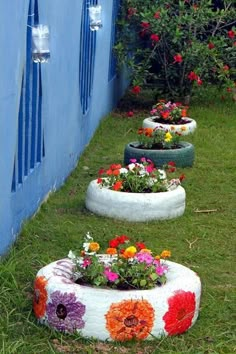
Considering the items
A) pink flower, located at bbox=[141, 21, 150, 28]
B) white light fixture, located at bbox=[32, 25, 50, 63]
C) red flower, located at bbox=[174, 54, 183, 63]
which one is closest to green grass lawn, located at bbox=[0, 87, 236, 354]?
white light fixture, located at bbox=[32, 25, 50, 63]

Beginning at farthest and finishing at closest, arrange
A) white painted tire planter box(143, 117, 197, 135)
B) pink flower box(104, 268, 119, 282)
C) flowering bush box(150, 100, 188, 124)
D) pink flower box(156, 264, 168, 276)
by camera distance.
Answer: flowering bush box(150, 100, 188, 124), white painted tire planter box(143, 117, 197, 135), pink flower box(156, 264, 168, 276), pink flower box(104, 268, 119, 282)

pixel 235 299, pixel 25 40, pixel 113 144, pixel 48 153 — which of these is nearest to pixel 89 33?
pixel 113 144

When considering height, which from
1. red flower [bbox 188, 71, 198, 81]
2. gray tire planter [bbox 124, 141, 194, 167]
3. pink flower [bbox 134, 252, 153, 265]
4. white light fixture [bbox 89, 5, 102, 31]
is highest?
white light fixture [bbox 89, 5, 102, 31]

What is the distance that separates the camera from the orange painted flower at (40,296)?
432cm

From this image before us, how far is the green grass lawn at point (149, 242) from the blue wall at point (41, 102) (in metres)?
0.15

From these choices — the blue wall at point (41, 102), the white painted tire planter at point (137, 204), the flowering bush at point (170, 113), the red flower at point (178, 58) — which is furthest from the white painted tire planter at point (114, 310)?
the red flower at point (178, 58)

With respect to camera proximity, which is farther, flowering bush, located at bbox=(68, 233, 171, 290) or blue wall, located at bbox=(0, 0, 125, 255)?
blue wall, located at bbox=(0, 0, 125, 255)

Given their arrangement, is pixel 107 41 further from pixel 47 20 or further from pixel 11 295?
pixel 11 295

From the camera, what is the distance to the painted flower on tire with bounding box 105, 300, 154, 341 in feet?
13.6

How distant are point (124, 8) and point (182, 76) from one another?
4.35 ft

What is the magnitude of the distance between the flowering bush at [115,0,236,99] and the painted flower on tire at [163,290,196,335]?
7.20 meters

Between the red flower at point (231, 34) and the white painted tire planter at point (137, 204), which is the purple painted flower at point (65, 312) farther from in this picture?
the red flower at point (231, 34)

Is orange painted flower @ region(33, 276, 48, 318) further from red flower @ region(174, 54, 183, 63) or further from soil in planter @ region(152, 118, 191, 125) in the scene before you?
red flower @ region(174, 54, 183, 63)

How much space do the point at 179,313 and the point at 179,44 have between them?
761 centimetres
